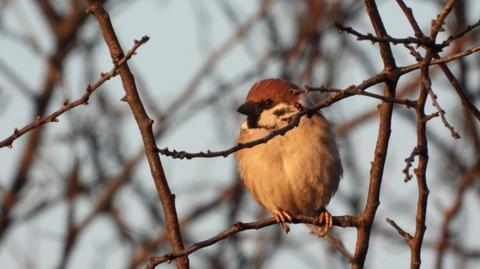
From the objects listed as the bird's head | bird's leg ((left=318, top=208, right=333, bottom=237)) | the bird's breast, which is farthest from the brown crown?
bird's leg ((left=318, top=208, right=333, bottom=237))

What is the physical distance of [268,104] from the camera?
4.78m

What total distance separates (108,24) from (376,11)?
0.81 metres

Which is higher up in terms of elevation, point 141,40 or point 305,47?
point 305,47

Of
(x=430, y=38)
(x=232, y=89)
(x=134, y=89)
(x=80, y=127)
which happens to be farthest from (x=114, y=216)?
(x=430, y=38)

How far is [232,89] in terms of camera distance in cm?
668

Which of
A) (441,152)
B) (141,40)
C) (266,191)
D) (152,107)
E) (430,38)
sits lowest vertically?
(430,38)

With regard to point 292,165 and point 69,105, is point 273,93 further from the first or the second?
point 69,105

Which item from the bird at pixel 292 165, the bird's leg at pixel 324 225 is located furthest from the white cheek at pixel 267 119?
the bird's leg at pixel 324 225

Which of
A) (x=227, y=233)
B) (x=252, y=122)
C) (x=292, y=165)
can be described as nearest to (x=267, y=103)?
(x=252, y=122)

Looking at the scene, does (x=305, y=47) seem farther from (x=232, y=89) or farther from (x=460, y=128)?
(x=460, y=128)

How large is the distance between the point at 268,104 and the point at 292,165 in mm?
496

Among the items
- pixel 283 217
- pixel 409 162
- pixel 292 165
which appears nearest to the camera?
pixel 409 162

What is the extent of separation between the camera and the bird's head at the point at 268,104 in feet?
15.5

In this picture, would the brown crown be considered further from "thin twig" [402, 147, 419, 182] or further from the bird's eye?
"thin twig" [402, 147, 419, 182]
